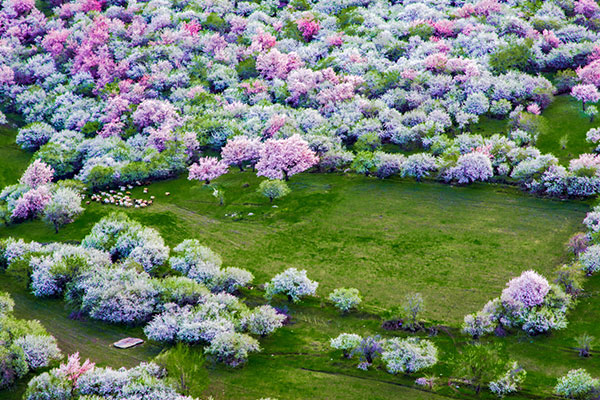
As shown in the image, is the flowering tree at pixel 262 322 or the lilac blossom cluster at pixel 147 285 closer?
the lilac blossom cluster at pixel 147 285

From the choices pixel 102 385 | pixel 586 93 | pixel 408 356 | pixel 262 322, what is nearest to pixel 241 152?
pixel 262 322

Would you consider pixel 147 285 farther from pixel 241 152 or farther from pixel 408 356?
pixel 241 152

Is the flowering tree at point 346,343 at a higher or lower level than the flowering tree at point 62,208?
lower

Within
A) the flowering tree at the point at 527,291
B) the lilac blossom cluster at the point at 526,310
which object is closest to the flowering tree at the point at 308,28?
the flowering tree at the point at 527,291

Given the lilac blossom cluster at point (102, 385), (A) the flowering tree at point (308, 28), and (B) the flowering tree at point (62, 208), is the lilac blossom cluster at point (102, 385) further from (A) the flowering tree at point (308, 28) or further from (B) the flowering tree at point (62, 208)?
(A) the flowering tree at point (308, 28)

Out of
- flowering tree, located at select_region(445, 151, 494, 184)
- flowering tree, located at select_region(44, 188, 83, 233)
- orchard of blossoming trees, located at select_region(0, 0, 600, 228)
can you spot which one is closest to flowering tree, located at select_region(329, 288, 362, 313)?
flowering tree, located at select_region(445, 151, 494, 184)

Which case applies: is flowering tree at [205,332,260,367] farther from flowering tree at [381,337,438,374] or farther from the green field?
flowering tree at [381,337,438,374]
